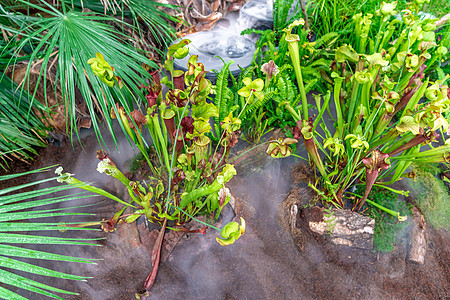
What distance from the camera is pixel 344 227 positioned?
4.03ft

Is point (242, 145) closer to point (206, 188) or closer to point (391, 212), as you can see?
point (206, 188)

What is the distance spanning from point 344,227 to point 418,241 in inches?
13.1

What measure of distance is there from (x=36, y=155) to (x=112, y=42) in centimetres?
92

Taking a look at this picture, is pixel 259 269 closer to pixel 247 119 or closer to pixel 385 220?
pixel 385 220

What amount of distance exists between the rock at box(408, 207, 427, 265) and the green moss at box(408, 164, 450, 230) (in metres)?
0.08

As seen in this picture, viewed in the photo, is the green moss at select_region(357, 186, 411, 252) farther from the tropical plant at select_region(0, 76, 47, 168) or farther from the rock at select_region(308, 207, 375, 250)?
the tropical plant at select_region(0, 76, 47, 168)

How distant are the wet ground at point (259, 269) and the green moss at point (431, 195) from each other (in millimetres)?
62

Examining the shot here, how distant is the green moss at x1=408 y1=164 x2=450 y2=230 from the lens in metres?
1.33

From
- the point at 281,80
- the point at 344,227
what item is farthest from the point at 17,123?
the point at 344,227

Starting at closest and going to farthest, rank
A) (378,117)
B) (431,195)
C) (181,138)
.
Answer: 1. (181,138)
2. (378,117)
3. (431,195)

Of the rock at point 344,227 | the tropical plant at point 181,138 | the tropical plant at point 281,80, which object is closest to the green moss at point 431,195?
the rock at point 344,227

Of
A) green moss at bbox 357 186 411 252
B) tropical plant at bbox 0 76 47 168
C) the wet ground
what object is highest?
tropical plant at bbox 0 76 47 168

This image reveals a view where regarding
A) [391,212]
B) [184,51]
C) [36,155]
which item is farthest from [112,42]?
[391,212]

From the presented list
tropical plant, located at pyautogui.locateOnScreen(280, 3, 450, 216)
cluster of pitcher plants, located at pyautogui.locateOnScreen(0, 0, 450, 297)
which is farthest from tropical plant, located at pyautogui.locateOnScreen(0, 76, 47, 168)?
tropical plant, located at pyautogui.locateOnScreen(280, 3, 450, 216)
